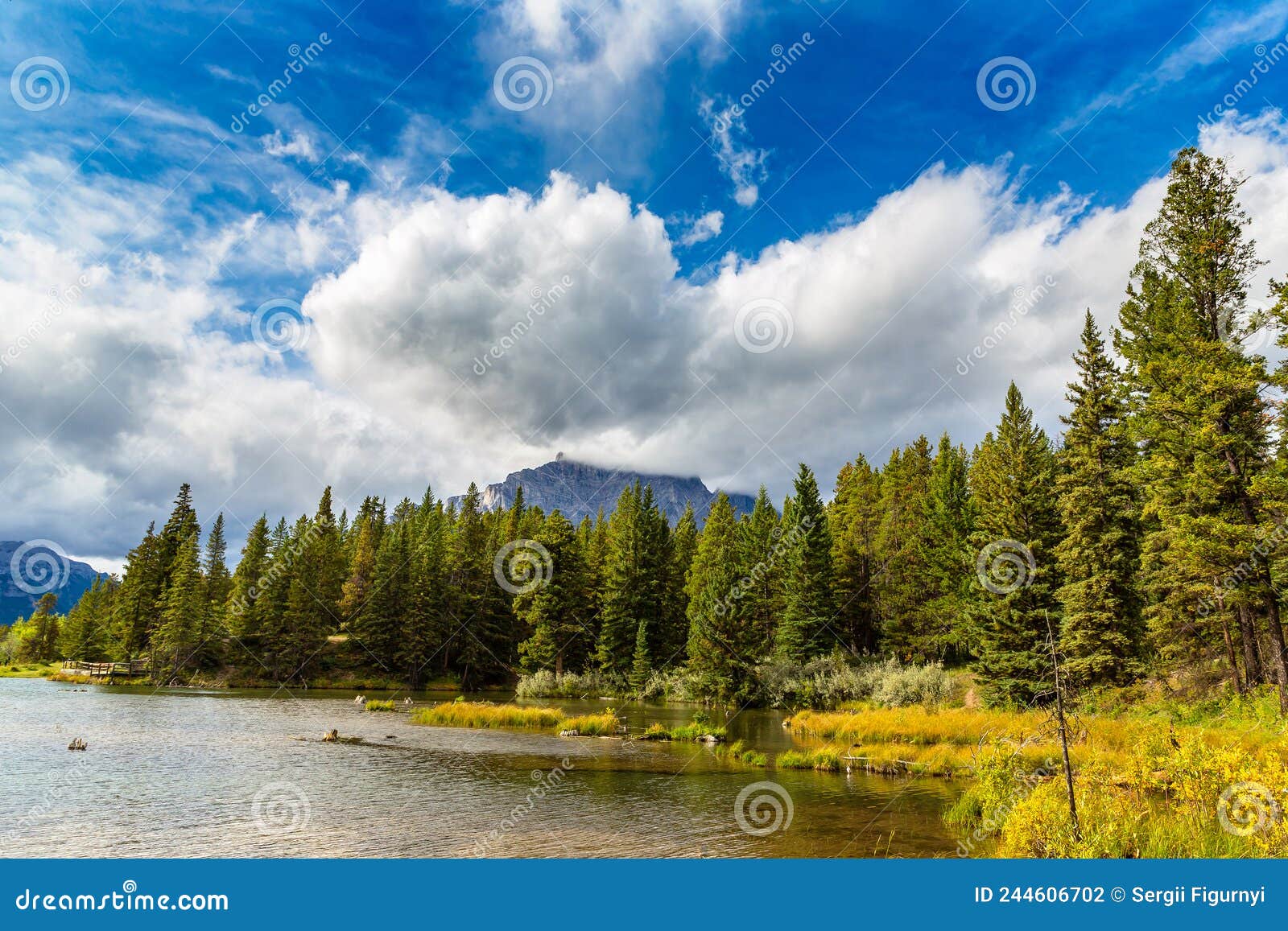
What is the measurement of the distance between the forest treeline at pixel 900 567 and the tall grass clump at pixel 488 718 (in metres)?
16.9

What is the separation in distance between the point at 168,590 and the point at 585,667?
49.2 metres

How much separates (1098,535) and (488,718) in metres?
35.5

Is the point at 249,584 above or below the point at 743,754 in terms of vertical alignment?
above

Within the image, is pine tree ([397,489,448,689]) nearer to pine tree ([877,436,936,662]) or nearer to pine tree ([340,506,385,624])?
pine tree ([340,506,385,624])

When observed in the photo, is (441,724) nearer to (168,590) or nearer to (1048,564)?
(1048,564)

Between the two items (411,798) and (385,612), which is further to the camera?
(385,612)

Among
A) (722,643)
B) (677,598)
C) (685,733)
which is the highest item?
(677,598)

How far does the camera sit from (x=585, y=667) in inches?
2832

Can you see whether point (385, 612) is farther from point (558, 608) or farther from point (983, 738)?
point (983, 738)

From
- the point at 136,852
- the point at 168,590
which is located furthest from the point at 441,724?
the point at 168,590

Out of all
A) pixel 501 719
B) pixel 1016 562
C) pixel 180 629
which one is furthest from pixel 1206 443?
pixel 180 629

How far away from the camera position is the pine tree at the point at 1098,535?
106ft

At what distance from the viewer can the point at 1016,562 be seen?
39.4m

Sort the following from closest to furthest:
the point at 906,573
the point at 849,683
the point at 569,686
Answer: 1. the point at 849,683
2. the point at 906,573
3. the point at 569,686
